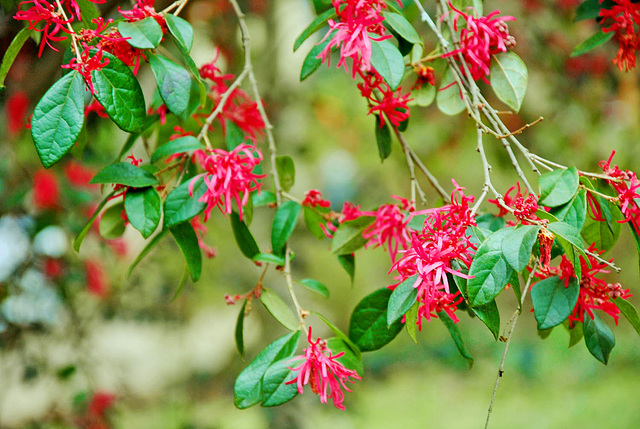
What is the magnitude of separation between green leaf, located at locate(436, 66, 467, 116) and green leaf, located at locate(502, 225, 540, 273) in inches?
11.9

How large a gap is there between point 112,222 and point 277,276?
1.66 meters

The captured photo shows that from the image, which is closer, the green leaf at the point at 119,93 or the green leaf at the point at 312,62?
the green leaf at the point at 119,93

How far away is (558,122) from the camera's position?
251 cm

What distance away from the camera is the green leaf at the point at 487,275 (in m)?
0.57

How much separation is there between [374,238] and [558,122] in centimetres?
194

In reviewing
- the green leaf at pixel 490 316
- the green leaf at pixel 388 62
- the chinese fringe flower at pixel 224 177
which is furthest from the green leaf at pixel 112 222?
the green leaf at pixel 490 316

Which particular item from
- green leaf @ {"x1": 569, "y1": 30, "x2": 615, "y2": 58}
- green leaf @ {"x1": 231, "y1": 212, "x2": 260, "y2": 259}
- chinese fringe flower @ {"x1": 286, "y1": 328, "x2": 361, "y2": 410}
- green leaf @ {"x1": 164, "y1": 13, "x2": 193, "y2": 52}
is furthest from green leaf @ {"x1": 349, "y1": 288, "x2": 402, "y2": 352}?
green leaf @ {"x1": 569, "y1": 30, "x2": 615, "y2": 58}

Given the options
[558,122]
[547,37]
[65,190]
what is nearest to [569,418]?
[558,122]

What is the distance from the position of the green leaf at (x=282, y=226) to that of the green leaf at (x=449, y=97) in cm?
26

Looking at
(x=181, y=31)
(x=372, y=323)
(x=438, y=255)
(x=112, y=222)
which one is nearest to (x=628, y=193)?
(x=438, y=255)

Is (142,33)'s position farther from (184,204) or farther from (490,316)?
(490,316)

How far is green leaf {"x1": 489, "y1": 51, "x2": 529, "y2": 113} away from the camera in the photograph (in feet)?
2.51

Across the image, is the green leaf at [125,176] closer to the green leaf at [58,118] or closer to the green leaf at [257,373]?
the green leaf at [58,118]

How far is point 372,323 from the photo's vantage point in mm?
779
